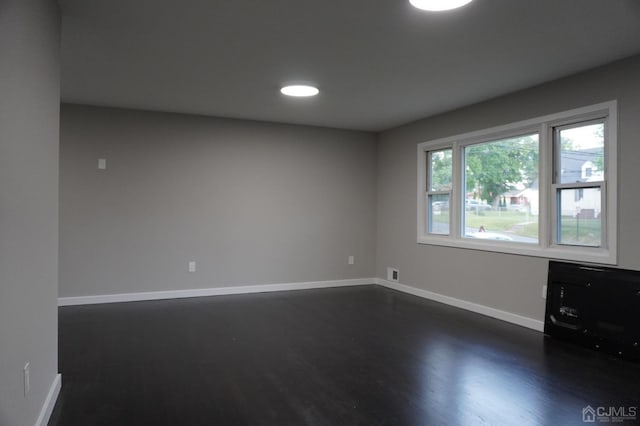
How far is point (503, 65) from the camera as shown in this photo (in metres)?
3.58

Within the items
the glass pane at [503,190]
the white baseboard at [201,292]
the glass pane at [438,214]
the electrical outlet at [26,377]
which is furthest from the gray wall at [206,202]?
the electrical outlet at [26,377]

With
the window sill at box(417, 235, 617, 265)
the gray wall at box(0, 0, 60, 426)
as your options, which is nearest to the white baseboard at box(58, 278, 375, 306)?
the window sill at box(417, 235, 617, 265)

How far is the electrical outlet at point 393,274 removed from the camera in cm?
618

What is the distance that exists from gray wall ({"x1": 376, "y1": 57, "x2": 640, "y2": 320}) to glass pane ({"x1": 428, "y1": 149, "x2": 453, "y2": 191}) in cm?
24

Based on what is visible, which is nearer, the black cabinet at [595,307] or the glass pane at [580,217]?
the black cabinet at [595,307]

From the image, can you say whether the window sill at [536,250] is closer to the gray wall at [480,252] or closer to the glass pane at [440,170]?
the gray wall at [480,252]

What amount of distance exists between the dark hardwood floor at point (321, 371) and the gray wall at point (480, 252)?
1.37 ft

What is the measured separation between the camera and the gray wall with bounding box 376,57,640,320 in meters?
3.45

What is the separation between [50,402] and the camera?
7.77ft

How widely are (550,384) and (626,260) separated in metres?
1.39

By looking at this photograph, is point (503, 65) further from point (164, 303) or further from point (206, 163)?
point (164, 303)

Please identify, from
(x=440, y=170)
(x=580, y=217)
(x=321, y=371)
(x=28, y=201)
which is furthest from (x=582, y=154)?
(x=28, y=201)

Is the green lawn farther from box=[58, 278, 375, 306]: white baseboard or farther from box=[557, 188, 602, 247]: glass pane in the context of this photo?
box=[58, 278, 375, 306]: white baseboard

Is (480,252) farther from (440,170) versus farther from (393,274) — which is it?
(393,274)
